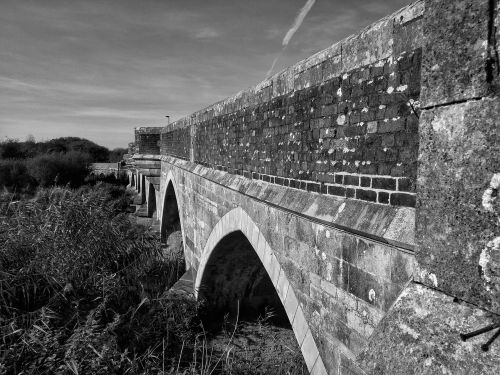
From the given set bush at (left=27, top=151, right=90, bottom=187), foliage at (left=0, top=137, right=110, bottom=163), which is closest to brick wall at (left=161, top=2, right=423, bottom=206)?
bush at (left=27, top=151, right=90, bottom=187)

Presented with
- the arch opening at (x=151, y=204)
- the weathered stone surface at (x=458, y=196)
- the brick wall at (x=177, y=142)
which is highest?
the brick wall at (x=177, y=142)

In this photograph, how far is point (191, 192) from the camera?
933 centimetres

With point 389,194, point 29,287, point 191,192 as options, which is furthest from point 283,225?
point 191,192

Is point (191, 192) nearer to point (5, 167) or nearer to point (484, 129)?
point (484, 129)

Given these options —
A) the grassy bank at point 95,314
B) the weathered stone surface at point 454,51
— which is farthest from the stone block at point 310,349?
the weathered stone surface at point 454,51

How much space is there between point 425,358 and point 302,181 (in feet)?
7.21

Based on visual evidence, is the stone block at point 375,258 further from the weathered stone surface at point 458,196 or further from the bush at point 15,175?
the bush at point 15,175

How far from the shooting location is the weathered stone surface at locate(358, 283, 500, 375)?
4.38 feet

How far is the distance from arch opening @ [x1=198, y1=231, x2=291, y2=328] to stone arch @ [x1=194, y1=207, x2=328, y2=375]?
1.18 meters

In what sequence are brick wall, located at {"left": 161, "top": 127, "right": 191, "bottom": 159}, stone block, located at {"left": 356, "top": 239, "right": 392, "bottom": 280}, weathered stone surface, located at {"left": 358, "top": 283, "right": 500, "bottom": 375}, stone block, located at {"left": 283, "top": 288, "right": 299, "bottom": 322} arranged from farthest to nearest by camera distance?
1. brick wall, located at {"left": 161, "top": 127, "right": 191, "bottom": 159}
2. stone block, located at {"left": 283, "top": 288, "right": 299, "bottom": 322}
3. stone block, located at {"left": 356, "top": 239, "right": 392, "bottom": 280}
4. weathered stone surface, located at {"left": 358, "top": 283, "right": 500, "bottom": 375}

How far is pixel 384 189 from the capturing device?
97.7 inches

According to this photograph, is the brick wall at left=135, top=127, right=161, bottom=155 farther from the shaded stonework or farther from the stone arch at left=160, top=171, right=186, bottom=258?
the shaded stonework

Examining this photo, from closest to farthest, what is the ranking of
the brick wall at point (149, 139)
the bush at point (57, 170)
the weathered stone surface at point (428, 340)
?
1. the weathered stone surface at point (428, 340)
2. the brick wall at point (149, 139)
3. the bush at point (57, 170)

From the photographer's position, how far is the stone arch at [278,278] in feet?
11.6
